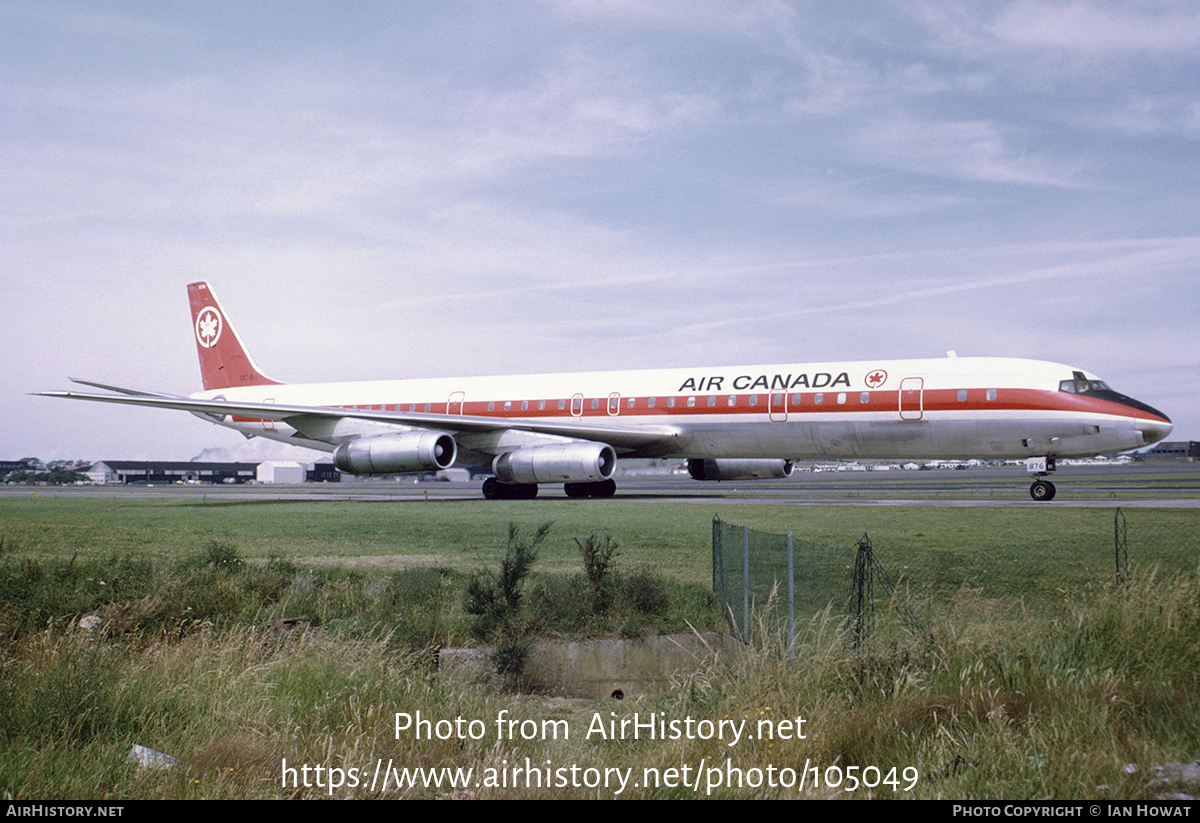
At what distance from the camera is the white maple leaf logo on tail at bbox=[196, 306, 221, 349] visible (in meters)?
41.6

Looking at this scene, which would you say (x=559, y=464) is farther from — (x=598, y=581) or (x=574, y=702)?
(x=574, y=702)

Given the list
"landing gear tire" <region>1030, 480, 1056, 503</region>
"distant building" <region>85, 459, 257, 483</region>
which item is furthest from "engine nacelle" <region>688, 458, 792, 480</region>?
"distant building" <region>85, 459, 257, 483</region>

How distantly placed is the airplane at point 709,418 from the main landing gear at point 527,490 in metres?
0.07

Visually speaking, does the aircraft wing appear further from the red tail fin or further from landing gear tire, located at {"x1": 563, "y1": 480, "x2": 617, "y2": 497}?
the red tail fin

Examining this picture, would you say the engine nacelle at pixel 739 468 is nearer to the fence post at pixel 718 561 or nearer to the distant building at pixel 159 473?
the fence post at pixel 718 561

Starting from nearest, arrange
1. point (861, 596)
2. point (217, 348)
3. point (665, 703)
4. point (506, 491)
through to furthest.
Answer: point (861, 596)
point (665, 703)
point (506, 491)
point (217, 348)

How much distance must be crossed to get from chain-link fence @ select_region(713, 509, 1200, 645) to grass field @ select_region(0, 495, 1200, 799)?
0.09 m

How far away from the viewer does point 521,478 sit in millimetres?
28703

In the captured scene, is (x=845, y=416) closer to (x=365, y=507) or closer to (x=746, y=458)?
(x=746, y=458)

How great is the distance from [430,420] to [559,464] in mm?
5350

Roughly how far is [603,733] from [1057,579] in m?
6.15

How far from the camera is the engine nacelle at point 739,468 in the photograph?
1236 inches

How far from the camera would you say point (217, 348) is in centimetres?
4159

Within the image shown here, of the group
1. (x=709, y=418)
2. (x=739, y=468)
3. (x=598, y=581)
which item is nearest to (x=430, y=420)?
(x=709, y=418)
